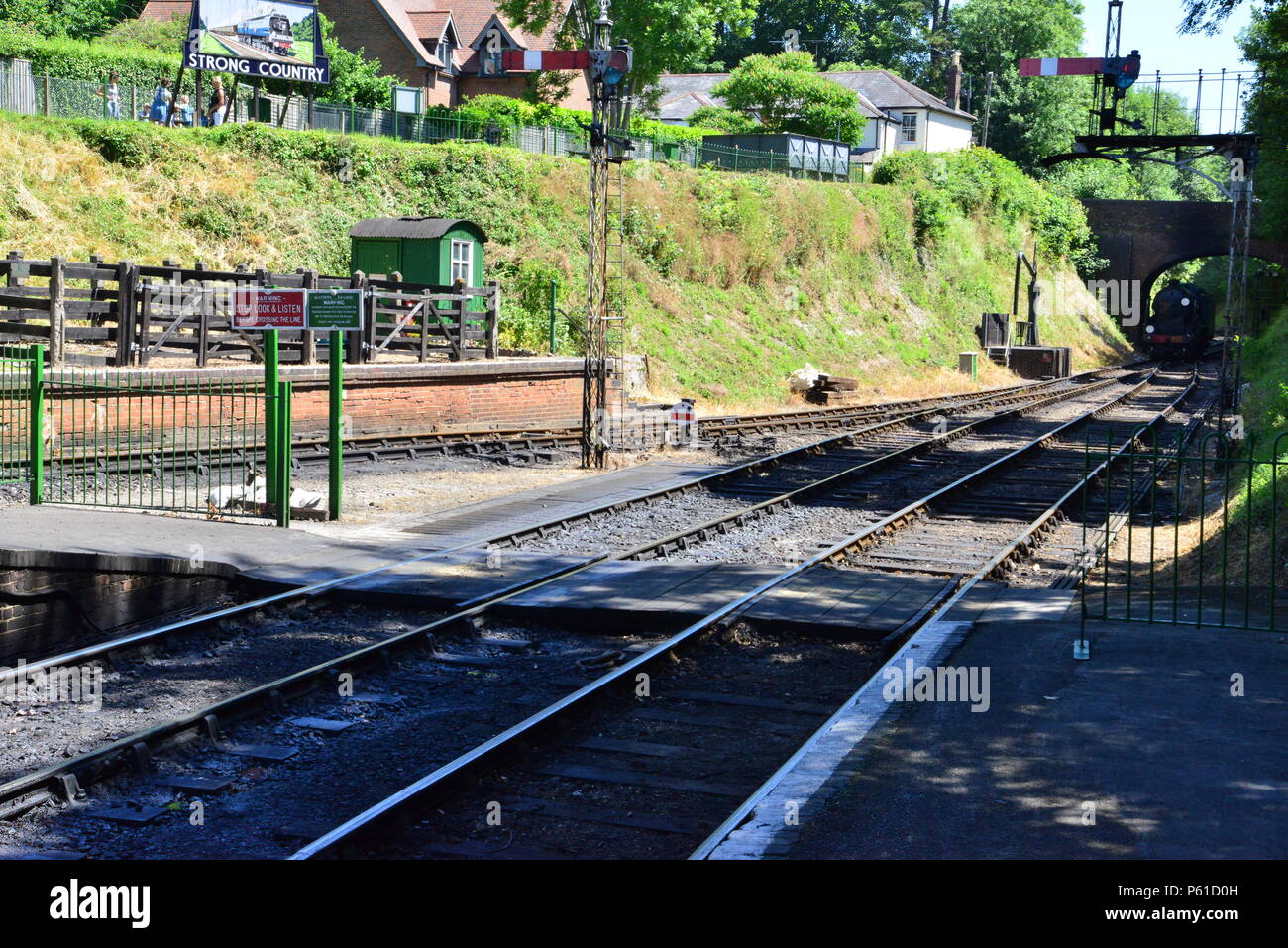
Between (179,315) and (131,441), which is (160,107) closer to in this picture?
(179,315)

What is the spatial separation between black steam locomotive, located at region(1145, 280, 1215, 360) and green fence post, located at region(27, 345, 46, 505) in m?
54.1

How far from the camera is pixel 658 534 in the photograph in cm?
1503

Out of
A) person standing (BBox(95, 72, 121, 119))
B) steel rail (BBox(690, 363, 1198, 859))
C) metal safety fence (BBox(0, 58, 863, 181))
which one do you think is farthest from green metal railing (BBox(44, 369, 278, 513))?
person standing (BBox(95, 72, 121, 119))

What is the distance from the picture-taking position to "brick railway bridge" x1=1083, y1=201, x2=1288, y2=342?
63.3m

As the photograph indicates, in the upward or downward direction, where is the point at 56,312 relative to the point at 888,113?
downward

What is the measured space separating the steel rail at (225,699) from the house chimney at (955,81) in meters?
65.3

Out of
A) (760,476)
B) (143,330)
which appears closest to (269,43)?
(143,330)

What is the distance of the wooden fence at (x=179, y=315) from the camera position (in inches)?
734

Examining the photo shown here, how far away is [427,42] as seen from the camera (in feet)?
183

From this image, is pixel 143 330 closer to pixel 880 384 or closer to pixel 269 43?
pixel 269 43

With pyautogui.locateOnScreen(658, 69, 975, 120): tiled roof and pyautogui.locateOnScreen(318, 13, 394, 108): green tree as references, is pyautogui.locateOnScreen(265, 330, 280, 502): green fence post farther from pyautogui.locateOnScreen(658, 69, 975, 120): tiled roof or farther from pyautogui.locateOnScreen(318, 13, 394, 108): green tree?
pyautogui.locateOnScreen(658, 69, 975, 120): tiled roof

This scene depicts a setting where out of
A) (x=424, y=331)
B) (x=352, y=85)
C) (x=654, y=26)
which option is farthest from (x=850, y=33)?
(x=424, y=331)

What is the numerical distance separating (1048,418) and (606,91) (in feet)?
54.9

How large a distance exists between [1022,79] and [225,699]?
73940 mm
